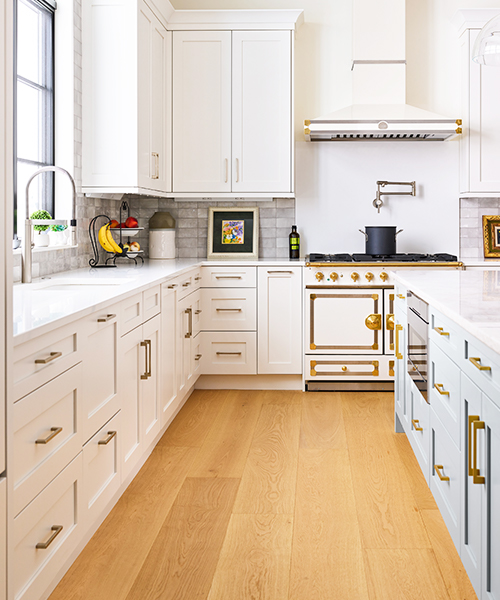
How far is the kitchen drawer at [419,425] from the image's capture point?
2373 millimetres

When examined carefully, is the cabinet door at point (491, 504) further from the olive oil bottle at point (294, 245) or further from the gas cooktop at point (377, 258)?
the olive oil bottle at point (294, 245)

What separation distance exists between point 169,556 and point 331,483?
2.94 feet

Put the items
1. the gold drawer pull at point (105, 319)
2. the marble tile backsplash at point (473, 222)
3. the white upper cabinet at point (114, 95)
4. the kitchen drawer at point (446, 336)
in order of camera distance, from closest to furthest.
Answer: the kitchen drawer at point (446, 336) < the gold drawer pull at point (105, 319) < the white upper cabinet at point (114, 95) < the marble tile backsplash at point (473, 222)

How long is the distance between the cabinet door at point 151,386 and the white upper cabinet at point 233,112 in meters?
1.76

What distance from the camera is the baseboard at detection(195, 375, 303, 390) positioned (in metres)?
4.42

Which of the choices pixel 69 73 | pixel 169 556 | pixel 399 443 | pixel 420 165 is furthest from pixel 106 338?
pixel 420 165

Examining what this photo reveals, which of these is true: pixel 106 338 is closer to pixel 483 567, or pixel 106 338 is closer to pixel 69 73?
pixel 483 567

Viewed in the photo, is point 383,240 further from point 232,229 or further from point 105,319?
point 105,319

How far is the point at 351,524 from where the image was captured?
2332 mm

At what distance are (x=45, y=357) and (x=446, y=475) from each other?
1.30 m

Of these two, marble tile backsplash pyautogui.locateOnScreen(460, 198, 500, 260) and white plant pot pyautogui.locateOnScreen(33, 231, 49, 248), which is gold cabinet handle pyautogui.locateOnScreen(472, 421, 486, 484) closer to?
white plant pot pyautogui.locateOnScreen(33, 231, 49, 248)

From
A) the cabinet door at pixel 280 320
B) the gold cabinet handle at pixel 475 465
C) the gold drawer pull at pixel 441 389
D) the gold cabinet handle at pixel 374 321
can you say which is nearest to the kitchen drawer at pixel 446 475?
the gold drawer pull at pixel 441 389

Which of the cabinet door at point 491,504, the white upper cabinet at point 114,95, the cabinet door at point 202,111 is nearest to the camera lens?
the cabinet door at point 491,504

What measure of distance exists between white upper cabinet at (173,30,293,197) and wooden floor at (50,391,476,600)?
6.02ft
